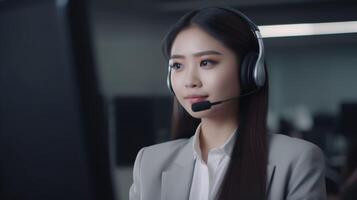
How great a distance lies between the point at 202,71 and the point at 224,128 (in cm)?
12

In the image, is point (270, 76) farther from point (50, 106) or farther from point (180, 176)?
point (50, 106)

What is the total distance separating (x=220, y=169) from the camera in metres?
0.78

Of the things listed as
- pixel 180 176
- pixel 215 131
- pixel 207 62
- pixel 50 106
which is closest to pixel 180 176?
pixel 180 176

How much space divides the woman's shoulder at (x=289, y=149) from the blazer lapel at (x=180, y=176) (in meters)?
0.14

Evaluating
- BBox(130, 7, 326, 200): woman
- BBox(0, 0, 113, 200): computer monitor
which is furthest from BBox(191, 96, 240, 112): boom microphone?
BBox(0, 0, 113, 200): computer monitor

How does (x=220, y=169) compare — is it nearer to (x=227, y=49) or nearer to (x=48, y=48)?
(x=227, y=49)

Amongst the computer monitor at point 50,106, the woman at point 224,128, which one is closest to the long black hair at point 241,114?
the woman at point 224,128

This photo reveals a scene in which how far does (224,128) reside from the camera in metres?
0.77

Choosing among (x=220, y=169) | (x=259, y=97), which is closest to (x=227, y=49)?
(x=259, y=97)

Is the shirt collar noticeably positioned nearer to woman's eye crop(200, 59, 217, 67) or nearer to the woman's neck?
the woman's neck

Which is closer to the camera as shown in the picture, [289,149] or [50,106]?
[50,106]

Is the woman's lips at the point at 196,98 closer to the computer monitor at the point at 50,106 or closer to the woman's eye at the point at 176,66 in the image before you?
the woman's eye at the point at 176,66

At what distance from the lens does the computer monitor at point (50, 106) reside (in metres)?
0.46

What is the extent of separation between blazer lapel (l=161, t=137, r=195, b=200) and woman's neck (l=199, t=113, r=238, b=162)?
0.9 inches
